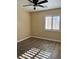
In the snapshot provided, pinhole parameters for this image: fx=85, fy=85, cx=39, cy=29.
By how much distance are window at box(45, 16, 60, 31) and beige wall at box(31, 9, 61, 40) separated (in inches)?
11.9

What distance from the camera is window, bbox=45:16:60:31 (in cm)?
612

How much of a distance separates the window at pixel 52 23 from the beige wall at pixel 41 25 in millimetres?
303

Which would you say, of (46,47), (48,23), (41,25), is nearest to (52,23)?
(48,23)

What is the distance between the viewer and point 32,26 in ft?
25.7

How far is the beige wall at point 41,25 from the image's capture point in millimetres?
6083

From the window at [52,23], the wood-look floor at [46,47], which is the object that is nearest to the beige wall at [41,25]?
the window at [52,23]
